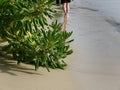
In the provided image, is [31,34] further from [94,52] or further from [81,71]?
[94,52]

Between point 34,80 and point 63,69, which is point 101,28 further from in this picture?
point 34,80

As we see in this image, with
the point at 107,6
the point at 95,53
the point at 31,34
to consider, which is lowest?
the point at 107,6

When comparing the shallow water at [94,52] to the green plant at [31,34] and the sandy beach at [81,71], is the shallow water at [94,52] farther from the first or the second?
the green plant at [31,34]

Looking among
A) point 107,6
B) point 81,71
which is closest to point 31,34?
point 81,71

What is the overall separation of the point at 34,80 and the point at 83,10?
578 centimetres

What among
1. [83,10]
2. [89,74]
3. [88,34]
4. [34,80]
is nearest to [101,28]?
[88,34]

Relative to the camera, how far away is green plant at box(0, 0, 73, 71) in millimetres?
4699

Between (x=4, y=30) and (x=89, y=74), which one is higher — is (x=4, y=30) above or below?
above

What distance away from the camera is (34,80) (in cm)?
449

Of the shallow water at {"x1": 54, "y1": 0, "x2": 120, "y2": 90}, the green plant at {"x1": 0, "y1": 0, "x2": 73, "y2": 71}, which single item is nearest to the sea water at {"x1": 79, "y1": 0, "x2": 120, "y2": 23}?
the shallow water at {"x1": 54, "y1": 0, "x2": 120, "y2": 90}

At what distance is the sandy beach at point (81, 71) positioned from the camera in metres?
4.42

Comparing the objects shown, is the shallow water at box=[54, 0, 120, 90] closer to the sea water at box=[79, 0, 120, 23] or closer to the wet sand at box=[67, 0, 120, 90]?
the wet sand at box=[67, 0, 120, 90]

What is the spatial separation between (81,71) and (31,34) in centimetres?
80

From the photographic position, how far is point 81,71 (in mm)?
5023
